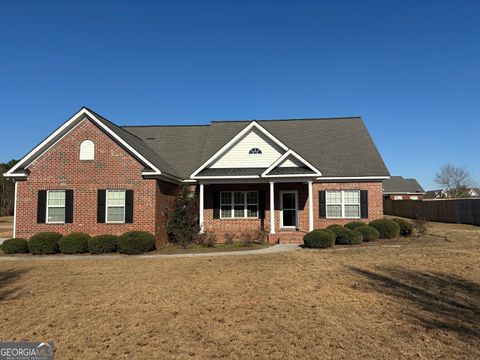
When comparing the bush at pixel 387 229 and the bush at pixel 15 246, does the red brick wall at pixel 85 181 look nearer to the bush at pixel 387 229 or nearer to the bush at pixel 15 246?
the bush at pixel 15 246

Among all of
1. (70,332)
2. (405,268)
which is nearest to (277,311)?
(70,332)

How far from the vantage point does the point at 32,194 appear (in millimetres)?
17406

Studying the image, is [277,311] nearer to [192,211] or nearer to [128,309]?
[128,309]

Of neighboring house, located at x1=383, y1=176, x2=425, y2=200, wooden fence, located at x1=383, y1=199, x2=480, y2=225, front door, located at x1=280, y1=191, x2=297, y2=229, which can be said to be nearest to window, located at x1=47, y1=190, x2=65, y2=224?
front door, located at x1=280, y1=191, x2=297, y2=229

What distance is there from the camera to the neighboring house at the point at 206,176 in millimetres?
17172

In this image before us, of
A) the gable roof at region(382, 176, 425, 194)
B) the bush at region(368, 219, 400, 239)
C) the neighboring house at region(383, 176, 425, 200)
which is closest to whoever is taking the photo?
the bush at region(368, 219, 400, 239)

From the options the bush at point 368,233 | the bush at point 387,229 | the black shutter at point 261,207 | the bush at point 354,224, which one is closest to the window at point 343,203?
the bush at point 354,224

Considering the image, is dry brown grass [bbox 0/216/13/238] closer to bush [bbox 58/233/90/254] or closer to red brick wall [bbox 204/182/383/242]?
bush [bbox 58/233/90/254]

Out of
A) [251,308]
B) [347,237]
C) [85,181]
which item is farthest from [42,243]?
[347,237]

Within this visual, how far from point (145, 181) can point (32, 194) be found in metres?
5.34

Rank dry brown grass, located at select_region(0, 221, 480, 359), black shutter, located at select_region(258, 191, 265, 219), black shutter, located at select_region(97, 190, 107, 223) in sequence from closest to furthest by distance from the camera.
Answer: dry brown grass, located at select_region(0, 221, 480, 359), black shutter, located at select_region(97, 190, 107, 223), black shutter, located at select_region(258, 191, 265, 219)

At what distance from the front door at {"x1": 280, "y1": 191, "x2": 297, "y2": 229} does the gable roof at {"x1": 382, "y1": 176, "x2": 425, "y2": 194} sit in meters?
41.0

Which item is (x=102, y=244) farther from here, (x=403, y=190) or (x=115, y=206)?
(x=403, y=190)

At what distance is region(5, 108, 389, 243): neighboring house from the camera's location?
1717 cm
